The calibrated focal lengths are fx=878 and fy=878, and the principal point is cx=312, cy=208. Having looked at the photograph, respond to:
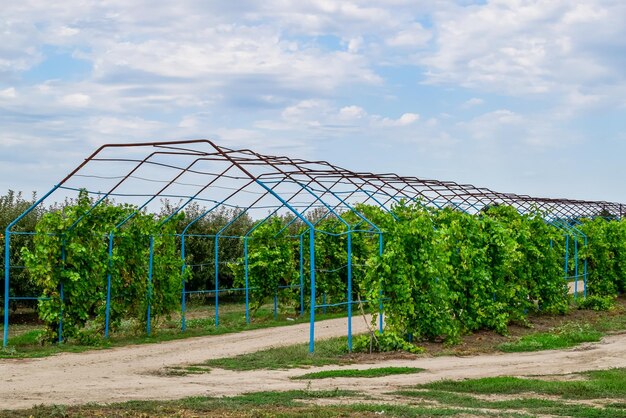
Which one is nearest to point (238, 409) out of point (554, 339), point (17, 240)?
point (554, 339)

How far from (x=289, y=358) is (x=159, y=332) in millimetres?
6392

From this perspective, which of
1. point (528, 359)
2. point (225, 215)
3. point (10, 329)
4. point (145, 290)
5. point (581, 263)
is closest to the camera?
point (528, 359)

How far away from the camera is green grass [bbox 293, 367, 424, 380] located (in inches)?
583

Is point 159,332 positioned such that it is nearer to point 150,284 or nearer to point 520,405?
point 150,284

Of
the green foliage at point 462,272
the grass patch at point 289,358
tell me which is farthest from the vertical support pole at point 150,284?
the green foliage at point 462,272

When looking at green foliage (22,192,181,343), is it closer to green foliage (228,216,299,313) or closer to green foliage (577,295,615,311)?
green foliage (228,216,299,313)

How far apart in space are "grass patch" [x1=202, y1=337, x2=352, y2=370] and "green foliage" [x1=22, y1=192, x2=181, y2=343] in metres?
4.50

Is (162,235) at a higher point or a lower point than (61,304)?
higher

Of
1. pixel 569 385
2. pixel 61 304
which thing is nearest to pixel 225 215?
pixel 61 304

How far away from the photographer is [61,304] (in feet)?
64.2

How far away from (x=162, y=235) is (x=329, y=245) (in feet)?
22.7

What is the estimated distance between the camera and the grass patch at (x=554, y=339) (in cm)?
1912

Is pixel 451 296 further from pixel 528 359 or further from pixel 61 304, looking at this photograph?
pixel 61 304

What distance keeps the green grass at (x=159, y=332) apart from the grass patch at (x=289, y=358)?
3807 millimetres
